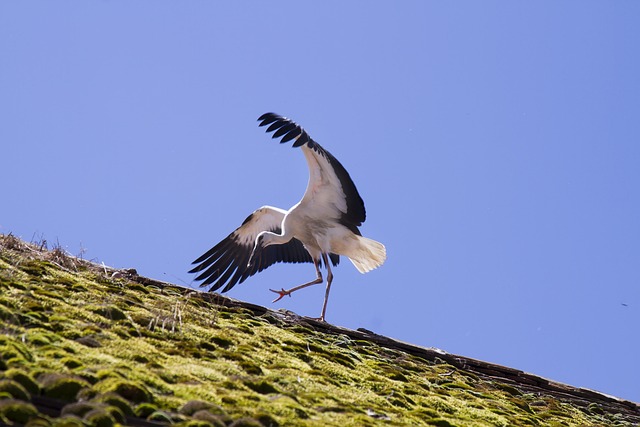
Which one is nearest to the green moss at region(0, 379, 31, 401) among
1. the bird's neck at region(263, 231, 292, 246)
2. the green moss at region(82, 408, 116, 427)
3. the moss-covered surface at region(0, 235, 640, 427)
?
the moss-covered surface at region(0, 235, 640, 427)

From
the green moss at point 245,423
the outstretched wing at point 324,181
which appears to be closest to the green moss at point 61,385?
the green moss at point 245,423

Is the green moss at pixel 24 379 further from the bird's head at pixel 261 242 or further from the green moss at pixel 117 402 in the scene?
the bird's head at pixel 261 242

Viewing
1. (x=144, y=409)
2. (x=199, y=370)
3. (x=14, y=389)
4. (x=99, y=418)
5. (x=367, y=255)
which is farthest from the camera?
(x=367, y=255)

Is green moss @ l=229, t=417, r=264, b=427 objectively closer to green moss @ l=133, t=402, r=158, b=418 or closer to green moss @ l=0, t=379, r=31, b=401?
green moss @ l=133, t=402, r=158, b=418

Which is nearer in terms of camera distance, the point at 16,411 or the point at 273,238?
the point at 16,411

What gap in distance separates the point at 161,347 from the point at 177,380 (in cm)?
79

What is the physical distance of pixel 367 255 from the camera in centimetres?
1161

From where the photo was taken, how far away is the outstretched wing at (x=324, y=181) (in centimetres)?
952

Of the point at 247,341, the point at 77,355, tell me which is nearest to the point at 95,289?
the point at 247,341

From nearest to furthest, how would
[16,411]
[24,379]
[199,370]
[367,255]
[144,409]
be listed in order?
[16,411]
[24,379]
[144,409]
[199,370]
[367,255]

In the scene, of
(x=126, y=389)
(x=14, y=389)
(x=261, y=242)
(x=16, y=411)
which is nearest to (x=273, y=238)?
(x=261, y=242)

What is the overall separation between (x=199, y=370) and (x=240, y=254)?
597 centimetres

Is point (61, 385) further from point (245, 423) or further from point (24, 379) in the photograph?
point (245, 423)

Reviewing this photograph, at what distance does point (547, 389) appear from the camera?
886 cm
